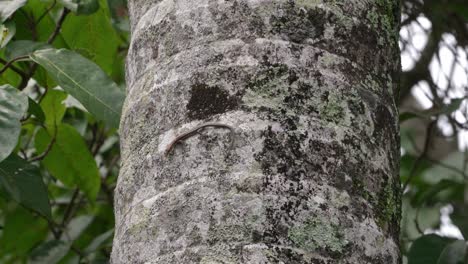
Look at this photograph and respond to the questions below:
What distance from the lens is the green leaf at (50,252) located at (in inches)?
99.3

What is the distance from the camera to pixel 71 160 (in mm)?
2309

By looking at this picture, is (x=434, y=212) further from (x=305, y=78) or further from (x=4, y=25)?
(x=305, y=78)

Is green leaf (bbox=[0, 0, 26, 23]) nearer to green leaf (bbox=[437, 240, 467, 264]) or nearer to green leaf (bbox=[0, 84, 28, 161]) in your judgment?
green leaf (bbox=[0, 84, 28, 161])

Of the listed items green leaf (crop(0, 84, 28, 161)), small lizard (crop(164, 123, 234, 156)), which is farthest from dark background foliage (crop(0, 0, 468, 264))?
small lizard (crop(164, 123, 234, 156))

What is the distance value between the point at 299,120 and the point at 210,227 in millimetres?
206

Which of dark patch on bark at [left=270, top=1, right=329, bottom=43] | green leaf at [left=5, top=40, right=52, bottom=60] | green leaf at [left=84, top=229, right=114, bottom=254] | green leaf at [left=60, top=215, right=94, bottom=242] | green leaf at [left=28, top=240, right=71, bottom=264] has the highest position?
dark patch on bark at [left=270, top=1, right=329, bottom=43]

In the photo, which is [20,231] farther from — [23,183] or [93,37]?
[23,183]

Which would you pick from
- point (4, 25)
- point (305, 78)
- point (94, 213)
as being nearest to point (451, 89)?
point (94, 213)

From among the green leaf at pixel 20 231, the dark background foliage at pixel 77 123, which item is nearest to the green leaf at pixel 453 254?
the dark background foliage at pixel 77 123

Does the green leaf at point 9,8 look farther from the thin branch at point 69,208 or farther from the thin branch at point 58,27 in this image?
the thin branch at point 69,208

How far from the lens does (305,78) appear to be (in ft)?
4.34

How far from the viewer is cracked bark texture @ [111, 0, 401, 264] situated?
1.22m

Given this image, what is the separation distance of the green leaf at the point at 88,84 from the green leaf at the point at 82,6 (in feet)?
0.86

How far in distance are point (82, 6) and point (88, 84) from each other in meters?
0.37
